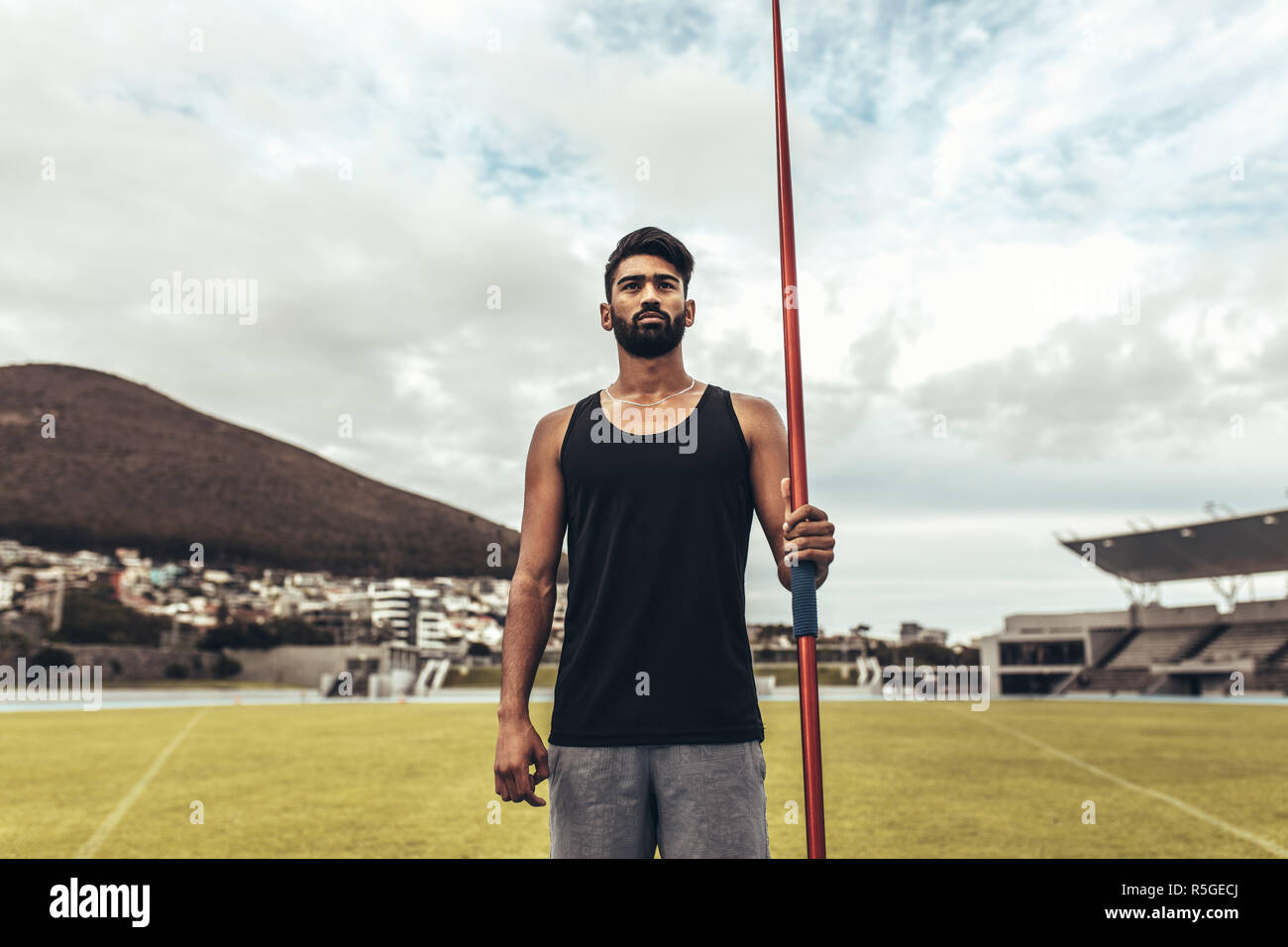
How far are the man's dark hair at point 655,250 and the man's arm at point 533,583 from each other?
41cm

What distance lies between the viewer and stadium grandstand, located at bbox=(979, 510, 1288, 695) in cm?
3972

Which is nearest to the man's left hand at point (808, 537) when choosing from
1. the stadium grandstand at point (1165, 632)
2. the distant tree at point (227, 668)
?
the stadium grandstand at point (1165, 632)

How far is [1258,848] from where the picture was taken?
7.09m

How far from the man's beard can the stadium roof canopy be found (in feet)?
149

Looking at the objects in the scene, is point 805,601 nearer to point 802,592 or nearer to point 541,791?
point 802,592

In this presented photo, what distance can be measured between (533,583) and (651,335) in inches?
26.3

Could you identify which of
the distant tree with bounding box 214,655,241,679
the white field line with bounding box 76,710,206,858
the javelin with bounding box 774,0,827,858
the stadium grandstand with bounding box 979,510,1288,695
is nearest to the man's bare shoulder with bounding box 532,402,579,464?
the javelin with bounding box 774,0,827,858

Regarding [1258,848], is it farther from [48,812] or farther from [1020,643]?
[1020,643]

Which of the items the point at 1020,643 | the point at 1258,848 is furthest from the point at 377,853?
the point at 1020,643

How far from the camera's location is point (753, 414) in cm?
217

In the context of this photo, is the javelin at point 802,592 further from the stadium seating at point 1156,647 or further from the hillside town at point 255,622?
the stadium seating at point 1156,647

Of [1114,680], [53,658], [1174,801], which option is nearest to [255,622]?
[53,658]

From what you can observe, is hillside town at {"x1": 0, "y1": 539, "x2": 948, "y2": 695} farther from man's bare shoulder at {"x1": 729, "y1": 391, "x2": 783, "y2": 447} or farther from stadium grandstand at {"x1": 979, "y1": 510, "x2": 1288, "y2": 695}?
man's bare shoulder at {"x1": 729, "y1": 391, "x2": 783, "y2": 447}

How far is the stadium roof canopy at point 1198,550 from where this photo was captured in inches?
1597
